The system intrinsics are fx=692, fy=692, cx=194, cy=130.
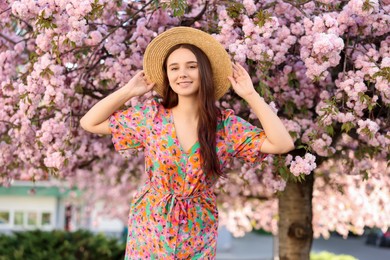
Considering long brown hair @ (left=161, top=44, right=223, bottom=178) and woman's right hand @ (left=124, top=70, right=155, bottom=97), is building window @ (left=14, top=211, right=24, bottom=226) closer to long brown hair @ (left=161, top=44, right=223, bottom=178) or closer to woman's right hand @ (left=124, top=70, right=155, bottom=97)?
woman's right hand @ (left=124, top=70, right=155, bottom=97)

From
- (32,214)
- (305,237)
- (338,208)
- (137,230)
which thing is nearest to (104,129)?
(137,230)

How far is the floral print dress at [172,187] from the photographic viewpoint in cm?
364

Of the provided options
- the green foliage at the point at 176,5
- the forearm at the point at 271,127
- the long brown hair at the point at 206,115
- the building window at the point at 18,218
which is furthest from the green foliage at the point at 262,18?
the building window at the point at 18,218

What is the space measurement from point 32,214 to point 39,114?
20.8m

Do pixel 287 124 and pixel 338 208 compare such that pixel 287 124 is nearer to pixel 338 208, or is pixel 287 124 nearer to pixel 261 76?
pixel 261 76

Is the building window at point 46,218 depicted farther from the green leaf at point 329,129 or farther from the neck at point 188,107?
the neck at point 188,107

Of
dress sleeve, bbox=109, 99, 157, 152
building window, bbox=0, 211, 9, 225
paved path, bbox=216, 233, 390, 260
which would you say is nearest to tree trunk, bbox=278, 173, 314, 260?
dress sleeve, bbox=109, 99, 157, 152

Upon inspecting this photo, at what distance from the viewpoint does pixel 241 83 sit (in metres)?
3.82

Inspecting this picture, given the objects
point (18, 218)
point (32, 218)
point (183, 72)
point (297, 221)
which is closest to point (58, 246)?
point (297, 221)

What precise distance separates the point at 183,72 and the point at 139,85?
1.05 ft

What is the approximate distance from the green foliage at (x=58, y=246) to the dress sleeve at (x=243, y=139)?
5.18 meters

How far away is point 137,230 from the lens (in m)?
3.73

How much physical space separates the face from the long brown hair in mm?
32

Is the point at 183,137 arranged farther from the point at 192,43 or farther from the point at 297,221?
the point at 297,221
